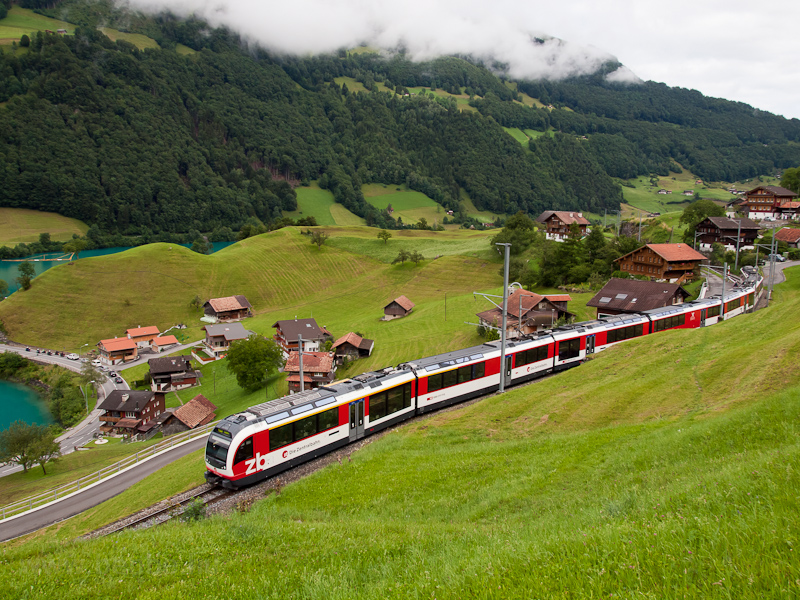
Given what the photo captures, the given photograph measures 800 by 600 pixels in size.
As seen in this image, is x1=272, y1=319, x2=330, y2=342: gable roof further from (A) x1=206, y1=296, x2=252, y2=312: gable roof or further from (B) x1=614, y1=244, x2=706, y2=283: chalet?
(B) x1=614, y1=244, x2=706, y2=283: chalet

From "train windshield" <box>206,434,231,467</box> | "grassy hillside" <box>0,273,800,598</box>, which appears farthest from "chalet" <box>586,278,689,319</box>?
"train windshield" <box>206,434,231,467</box>

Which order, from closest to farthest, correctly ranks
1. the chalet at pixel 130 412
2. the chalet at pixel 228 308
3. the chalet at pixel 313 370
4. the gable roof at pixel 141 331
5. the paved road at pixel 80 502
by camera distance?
the paved road at pixel 80 502
the chalet at pixel 130 412
the chalet at pixel 313 370
the gable roof at pixel 141 331
the chalet at pixel 228 308

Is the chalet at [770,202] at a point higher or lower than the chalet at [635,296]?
higher

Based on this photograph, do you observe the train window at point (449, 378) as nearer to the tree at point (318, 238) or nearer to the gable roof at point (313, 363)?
the gable roof at point (313, 363)

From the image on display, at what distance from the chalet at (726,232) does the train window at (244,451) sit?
82048 millimetres

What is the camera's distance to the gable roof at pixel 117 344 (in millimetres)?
82375

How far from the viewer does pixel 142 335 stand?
89.2 metres

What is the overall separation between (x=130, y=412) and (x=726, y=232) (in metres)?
96.3

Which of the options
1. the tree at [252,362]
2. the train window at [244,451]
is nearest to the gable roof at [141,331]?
the tree at [252,362]

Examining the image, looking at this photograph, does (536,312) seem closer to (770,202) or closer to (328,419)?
(328,419)

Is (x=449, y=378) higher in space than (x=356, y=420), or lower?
higher

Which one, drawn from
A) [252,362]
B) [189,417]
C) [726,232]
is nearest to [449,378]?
[189,417]

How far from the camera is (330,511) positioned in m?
15.7

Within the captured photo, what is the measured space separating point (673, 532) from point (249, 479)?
727 inches
